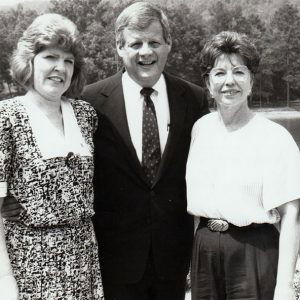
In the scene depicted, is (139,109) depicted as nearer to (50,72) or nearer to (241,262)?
(50,72)

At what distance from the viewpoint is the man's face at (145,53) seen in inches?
151

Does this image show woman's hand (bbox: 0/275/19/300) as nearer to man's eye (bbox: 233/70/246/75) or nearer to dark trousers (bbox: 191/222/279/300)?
dark trousers (bbox: 191/222/279/300)

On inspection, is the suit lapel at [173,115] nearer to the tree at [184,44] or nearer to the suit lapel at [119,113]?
the suit lapel at [119,113]

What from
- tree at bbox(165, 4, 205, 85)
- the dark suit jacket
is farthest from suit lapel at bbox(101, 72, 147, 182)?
tree at bbox(165, 4, 205, 85)

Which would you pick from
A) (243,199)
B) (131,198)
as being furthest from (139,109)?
(243,199)

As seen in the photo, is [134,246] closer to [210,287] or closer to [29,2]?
[210,287]

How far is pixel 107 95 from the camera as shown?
12.9ft

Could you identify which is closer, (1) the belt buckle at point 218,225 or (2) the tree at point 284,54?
(1) the belt buckle at point 218,225

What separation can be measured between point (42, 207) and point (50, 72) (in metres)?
0.84

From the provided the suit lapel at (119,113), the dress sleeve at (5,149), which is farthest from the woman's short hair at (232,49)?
the dress sleeve at (5,149)

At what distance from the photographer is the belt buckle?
3.19m

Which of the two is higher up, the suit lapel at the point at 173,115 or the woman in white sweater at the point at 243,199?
the suit lapel at the point at 173,115

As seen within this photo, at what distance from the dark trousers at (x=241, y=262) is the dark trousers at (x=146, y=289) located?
2.43 feet

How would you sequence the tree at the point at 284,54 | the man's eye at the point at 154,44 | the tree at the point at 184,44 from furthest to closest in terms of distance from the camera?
the tree at the point at 284,54 → the tree at the point at 184,44 → the man's eye at the point at 154,44
